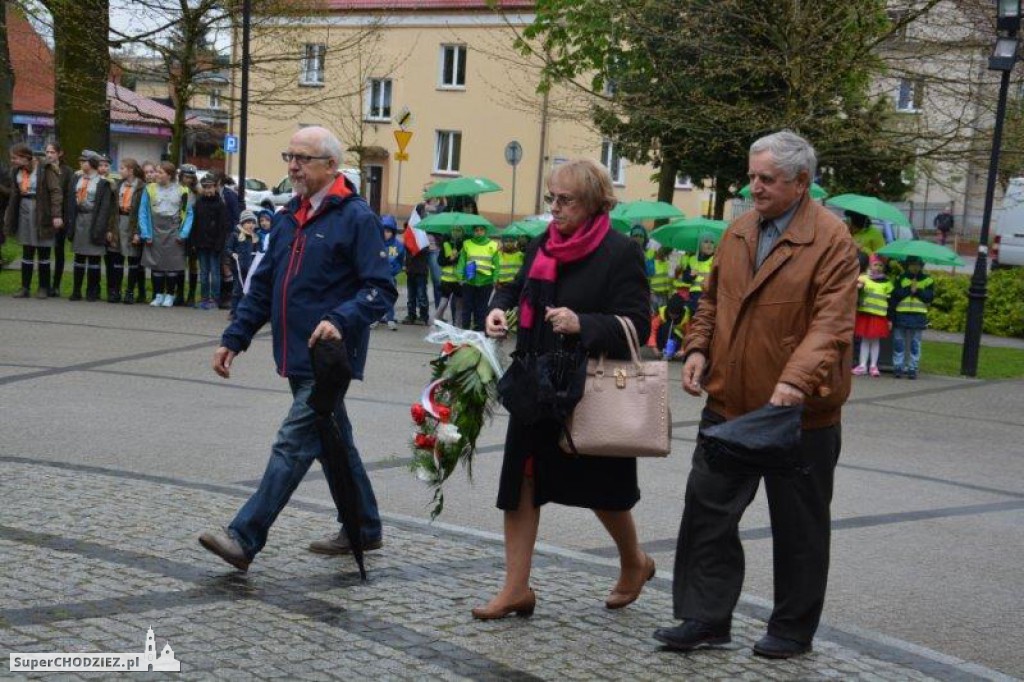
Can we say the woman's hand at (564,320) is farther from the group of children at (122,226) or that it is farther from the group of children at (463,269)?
the group of children at (122,226)

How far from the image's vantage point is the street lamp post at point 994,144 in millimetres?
16453

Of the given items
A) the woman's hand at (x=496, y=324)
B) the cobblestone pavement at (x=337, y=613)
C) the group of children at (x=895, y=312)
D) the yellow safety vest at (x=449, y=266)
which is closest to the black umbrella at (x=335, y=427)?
the cobblestone pavement at (x=337, y=613)

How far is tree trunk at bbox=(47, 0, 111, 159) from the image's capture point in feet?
82.0

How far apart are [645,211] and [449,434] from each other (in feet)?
41.5

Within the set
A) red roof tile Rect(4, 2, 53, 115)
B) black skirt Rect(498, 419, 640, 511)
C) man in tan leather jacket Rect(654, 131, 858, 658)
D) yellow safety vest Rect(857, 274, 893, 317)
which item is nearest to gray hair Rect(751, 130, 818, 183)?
man in tan leather jacket Rect(654, 131, 858, 658)

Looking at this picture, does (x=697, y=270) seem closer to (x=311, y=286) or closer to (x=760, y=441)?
(x=311, y=286)

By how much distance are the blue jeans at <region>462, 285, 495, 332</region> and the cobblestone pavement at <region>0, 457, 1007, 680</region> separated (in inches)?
444

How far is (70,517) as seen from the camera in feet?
23.4

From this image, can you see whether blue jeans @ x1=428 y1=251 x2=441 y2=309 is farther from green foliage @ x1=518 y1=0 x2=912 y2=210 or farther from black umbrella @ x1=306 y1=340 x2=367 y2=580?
black umbrella @ x1=306 y1=340 x2=367 y2=580

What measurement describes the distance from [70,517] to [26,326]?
31.2 ft

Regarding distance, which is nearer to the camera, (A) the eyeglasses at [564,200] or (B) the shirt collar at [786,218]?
(B) the shirt collar at [786,218]

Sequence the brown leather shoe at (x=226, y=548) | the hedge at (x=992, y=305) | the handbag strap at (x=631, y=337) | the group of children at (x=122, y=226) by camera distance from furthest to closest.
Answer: the hedge at (x=992, y=305) → the group of children at (x=122, y=226) → the brown leather shoe at (x=226, y=548) → the handbag strap at (x=631, y=337)

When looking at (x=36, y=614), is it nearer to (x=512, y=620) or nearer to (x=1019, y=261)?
(x=512, y=620)

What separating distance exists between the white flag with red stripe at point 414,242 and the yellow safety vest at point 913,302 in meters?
6.23
